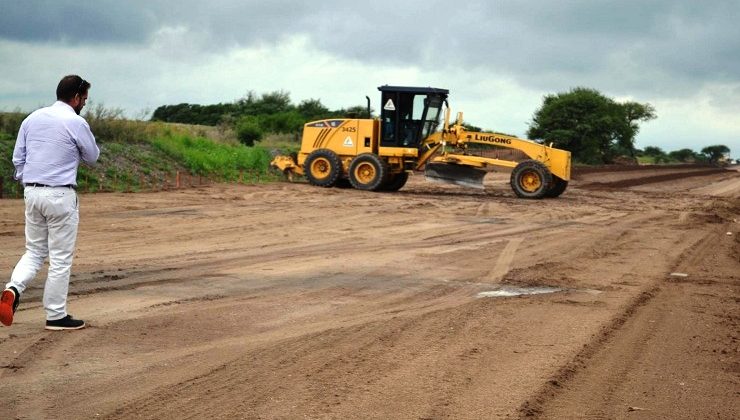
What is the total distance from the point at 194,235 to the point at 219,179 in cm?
1457

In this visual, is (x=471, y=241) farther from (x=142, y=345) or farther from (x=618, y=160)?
(x=618, y=160)

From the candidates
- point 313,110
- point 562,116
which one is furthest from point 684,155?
point 313,110

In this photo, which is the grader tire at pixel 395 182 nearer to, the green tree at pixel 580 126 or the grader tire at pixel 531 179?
the grader tire at pixel 531 179

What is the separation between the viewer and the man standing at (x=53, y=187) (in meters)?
8.24

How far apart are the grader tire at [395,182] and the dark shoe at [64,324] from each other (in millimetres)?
22133

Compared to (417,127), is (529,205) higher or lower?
lower

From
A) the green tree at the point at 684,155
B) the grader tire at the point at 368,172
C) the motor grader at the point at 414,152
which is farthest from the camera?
the green tree at the point at 684,155

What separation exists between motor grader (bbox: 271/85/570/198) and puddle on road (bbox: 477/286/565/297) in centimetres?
1709

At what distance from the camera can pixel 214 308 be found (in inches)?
377

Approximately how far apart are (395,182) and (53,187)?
76.3 ft

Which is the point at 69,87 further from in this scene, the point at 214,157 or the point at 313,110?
the point at 313,110

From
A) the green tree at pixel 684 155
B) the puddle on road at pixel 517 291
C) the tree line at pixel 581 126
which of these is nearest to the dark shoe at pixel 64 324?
the puddle on road at pixel 517 291

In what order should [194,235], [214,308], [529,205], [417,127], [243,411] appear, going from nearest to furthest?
[243,411]
[214,308]
[194,235]
[529,205]
[417,127]

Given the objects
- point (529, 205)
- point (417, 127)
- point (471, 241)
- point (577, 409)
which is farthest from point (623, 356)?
point (417, 127)
